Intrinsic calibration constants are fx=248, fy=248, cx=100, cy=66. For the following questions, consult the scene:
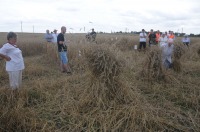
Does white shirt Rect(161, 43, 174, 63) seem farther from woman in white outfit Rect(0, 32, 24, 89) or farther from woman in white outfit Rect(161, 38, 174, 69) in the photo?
woman in white outfit Rect(0, 32, 24, 89)

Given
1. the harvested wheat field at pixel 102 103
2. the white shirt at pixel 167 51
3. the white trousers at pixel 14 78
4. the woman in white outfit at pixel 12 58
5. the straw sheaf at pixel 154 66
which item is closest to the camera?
the harvested wheat field at pixel 102 103

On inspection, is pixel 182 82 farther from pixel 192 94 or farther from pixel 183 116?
pixel 183 116

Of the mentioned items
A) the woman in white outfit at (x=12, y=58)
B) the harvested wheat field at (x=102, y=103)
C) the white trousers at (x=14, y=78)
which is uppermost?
the woman in white outfit at (x=12, y=58)

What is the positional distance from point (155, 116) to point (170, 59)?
3.77 m

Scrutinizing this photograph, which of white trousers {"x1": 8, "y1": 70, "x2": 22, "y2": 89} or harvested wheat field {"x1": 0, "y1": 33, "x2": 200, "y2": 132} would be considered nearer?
harvested wheat field {"x1": 0, "y1": 33, "x2": 200, "y2": 132}

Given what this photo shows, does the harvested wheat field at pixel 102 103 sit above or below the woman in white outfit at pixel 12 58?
below

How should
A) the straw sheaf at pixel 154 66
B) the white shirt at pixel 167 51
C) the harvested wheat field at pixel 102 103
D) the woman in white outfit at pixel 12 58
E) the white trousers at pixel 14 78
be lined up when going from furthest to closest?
1. the white shirt at pixel 167 51
2. the straw sheaf at pixel 154 66
3. the white trousers at pixel 14 78
4. the woman in white outfit at pixel 12 58
5. the harvested wheat field at pixel 102 103

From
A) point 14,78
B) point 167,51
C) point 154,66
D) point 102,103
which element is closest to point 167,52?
point 167,51

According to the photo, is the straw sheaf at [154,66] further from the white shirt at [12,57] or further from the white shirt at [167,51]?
the white shirt at [12,57]

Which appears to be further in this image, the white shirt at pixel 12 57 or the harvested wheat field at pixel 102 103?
the white shirt at pixel 12 57

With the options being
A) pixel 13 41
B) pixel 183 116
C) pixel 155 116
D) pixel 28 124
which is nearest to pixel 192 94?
pixel 183 116

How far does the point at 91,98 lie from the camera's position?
4.94m

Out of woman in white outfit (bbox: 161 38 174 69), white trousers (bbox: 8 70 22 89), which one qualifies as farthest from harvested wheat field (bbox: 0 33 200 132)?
woman in white outfit (bbox: 161 38 174 69)

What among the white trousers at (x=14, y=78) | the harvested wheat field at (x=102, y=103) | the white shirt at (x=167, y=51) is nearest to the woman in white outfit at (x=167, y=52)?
the white shirt at (x=167, y=51)
